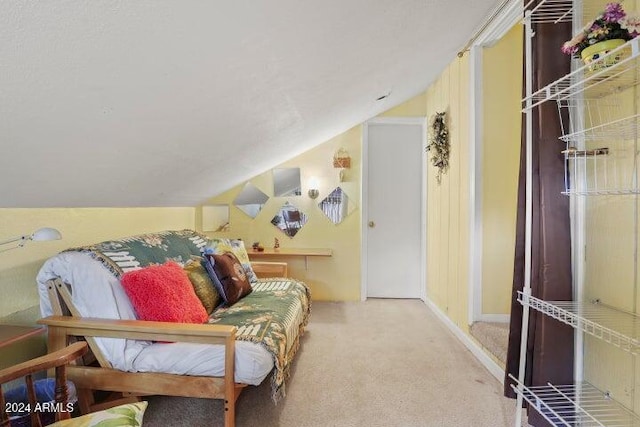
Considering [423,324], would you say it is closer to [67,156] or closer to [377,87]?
[377,87]

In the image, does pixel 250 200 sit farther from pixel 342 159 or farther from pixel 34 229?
pixel 34 229

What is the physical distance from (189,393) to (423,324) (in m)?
2.31

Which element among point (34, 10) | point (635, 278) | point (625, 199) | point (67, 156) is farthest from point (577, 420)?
point (67, 156)

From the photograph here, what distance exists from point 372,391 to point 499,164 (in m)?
1.90

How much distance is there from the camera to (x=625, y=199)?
1397 mm

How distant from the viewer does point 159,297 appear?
1729mm

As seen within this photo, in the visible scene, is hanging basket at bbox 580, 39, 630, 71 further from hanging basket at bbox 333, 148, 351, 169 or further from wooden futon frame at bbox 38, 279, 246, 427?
hanging basket at bbox 333, 148, 351, 169

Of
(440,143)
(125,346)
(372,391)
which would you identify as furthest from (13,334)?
(440,143)

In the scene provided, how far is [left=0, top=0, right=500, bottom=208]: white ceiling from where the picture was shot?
0.92m

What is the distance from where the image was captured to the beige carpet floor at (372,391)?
178 cm

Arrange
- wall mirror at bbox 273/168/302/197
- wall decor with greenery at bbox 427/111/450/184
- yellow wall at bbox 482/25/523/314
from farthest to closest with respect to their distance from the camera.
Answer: wall mirror at bbox 273/168/302/197, wall decor with greenery at bbox 427/111/450/184, yellow wall at bbox 482/25/523/314

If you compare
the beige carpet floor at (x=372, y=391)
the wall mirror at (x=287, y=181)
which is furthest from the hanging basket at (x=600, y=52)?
the wall mirror at (x=287, y=181)

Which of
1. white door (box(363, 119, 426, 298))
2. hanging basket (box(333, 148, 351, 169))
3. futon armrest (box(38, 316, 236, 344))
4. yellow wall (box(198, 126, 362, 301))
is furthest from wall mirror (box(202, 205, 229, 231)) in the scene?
futon armrest (box(38, 316, 236, 344))

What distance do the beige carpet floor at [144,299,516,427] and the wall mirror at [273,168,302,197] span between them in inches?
65.1
